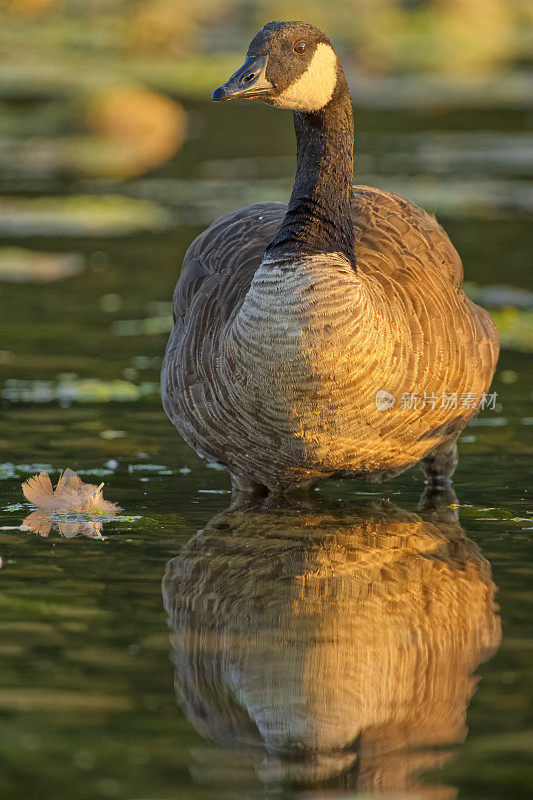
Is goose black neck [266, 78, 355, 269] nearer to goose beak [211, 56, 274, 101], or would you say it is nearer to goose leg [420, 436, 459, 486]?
goose beak [211, 56, 274, 101]

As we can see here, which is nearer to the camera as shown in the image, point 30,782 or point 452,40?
point 30,782

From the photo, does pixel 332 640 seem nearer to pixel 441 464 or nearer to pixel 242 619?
pixel 242 619

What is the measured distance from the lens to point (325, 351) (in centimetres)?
623

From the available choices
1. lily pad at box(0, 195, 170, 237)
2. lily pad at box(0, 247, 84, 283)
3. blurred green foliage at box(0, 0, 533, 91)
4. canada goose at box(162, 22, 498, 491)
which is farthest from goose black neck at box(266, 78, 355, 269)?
blurred green foliage at box(0, 0, 533, 91)

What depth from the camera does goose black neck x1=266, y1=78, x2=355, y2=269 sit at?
6625 mm

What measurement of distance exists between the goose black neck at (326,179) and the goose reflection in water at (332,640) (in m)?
1.33

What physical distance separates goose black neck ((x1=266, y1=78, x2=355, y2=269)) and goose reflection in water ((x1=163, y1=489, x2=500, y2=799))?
4.37 ft

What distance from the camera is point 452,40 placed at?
45188mm

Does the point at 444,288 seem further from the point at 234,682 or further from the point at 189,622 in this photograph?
the point at 234,682

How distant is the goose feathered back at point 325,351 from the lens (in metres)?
6.29

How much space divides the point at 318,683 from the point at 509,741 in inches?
28.0

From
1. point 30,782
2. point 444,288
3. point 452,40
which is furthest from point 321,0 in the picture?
point 30,782

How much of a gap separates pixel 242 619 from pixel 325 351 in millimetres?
1378

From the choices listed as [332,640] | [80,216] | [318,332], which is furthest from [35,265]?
[332,640]
